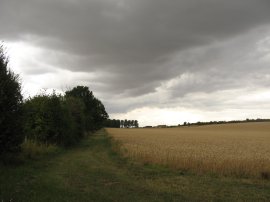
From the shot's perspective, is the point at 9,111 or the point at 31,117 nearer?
the point at 9,111

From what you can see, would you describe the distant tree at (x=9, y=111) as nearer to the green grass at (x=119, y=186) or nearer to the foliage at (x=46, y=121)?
the green grass at (x=119, y=186)

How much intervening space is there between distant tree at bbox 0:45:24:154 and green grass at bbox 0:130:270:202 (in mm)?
1528

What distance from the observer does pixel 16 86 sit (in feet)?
60.0

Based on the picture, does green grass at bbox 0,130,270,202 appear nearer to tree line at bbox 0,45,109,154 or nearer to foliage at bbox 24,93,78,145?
tree line at bbox 0,45,109,154

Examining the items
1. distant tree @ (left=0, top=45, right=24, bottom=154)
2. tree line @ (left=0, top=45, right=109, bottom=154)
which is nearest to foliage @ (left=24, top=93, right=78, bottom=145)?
tree line @ (left=0, top=45, right=109, bottom=154)

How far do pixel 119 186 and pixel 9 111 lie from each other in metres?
7.83

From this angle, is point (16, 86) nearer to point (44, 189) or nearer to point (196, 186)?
point (44, 189)

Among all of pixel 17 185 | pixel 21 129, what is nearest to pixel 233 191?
pixel 17 185

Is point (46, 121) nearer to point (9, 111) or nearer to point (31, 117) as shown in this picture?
point (31, 117)

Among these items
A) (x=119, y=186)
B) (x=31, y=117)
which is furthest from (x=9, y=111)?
(x=31, y=117)

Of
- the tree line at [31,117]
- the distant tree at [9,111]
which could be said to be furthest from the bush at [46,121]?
the distant tree at [9,111]

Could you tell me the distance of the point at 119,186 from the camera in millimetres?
13078

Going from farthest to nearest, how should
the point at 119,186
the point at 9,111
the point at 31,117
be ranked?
the point at 31,117
the point at 9,111
the point at 119,186

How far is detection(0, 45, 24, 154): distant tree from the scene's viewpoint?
56.0ft
